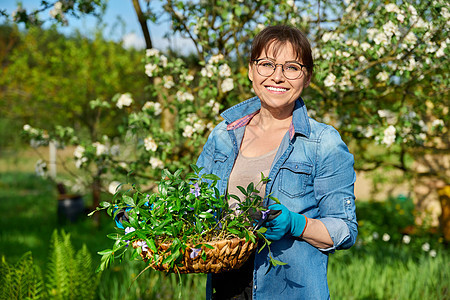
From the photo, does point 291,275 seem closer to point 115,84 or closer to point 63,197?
point 63,197

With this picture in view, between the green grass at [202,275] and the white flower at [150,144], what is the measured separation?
1023 millimetres

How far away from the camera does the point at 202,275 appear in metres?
3.92

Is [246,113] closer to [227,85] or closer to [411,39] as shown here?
[227,85]

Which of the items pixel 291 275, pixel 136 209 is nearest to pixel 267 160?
pixel 291 275

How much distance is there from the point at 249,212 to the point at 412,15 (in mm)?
2274

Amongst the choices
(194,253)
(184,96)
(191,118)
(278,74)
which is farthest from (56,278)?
(278,74)

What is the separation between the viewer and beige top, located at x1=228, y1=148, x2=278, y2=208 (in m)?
1.74

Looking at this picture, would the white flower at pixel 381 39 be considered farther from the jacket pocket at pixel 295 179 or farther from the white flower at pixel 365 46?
the jacket pocket at pixel 295 179

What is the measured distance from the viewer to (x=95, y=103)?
3.56 m

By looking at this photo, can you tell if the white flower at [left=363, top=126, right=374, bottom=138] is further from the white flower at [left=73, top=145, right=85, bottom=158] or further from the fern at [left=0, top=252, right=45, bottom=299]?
the fern at [left=0, top=252, right=45, bottom=299]

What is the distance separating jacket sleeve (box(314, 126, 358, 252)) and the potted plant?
307mm

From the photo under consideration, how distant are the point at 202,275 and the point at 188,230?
2.69 m

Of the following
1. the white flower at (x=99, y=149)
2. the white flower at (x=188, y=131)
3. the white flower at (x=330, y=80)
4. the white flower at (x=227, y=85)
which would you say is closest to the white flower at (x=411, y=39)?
the white flower at (x=330, y=80)

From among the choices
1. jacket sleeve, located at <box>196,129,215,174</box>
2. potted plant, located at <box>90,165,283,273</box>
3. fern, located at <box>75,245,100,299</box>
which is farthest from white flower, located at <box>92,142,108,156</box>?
potted plant, located at <box>90,165,283,273</box>
